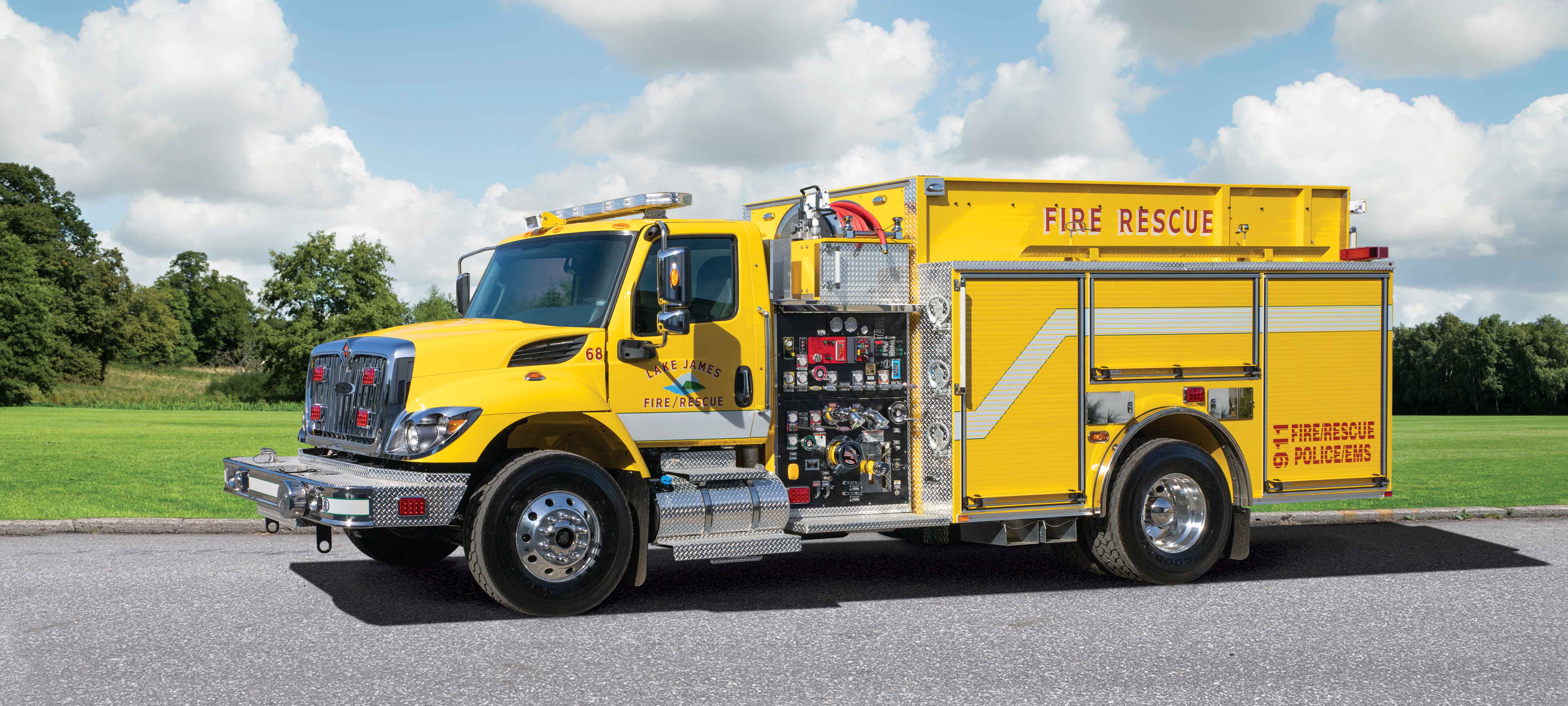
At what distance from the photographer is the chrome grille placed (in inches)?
311

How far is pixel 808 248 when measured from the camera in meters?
9.08

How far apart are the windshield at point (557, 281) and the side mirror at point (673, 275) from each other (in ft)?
1.86

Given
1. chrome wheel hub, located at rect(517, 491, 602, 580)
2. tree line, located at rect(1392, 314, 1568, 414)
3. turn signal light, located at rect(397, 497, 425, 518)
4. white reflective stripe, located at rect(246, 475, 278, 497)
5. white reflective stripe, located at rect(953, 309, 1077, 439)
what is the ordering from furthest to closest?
tree line, located at rect(1392, 314, 1568, 414) < white reflective stripe, located at rect(953, 309, 1077, 439) < white reflective stripe, located at rect(246, 475, 278, 497) < chrome wheel hub, located at rect(517, 491, 602, 580) < turn signal light, located at rect(397, 497, 425, 518)

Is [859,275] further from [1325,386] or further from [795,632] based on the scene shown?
[1325,386]

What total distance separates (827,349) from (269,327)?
237ft

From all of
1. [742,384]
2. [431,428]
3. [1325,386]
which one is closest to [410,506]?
[431,428]

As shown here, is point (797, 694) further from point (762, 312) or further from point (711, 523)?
point (762, 312)

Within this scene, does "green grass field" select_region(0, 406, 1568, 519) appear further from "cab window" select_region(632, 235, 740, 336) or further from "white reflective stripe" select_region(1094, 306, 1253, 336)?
"cab window" select_region(632, 235, 740, 336)

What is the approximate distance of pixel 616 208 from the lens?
9102mm

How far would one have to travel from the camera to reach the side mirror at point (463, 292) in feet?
32.3

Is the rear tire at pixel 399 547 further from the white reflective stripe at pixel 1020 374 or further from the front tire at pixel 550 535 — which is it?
the white reflective stripe at pixel 1020 374

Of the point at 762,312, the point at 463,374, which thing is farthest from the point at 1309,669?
the point at 463,374

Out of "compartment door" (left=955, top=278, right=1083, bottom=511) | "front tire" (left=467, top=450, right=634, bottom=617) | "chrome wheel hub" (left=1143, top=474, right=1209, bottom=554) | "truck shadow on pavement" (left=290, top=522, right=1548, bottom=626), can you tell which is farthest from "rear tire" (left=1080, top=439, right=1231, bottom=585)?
"front tire" (left=467, top=450, right=634, bottom=617)

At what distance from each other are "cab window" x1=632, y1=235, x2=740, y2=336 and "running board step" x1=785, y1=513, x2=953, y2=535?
1534mm
